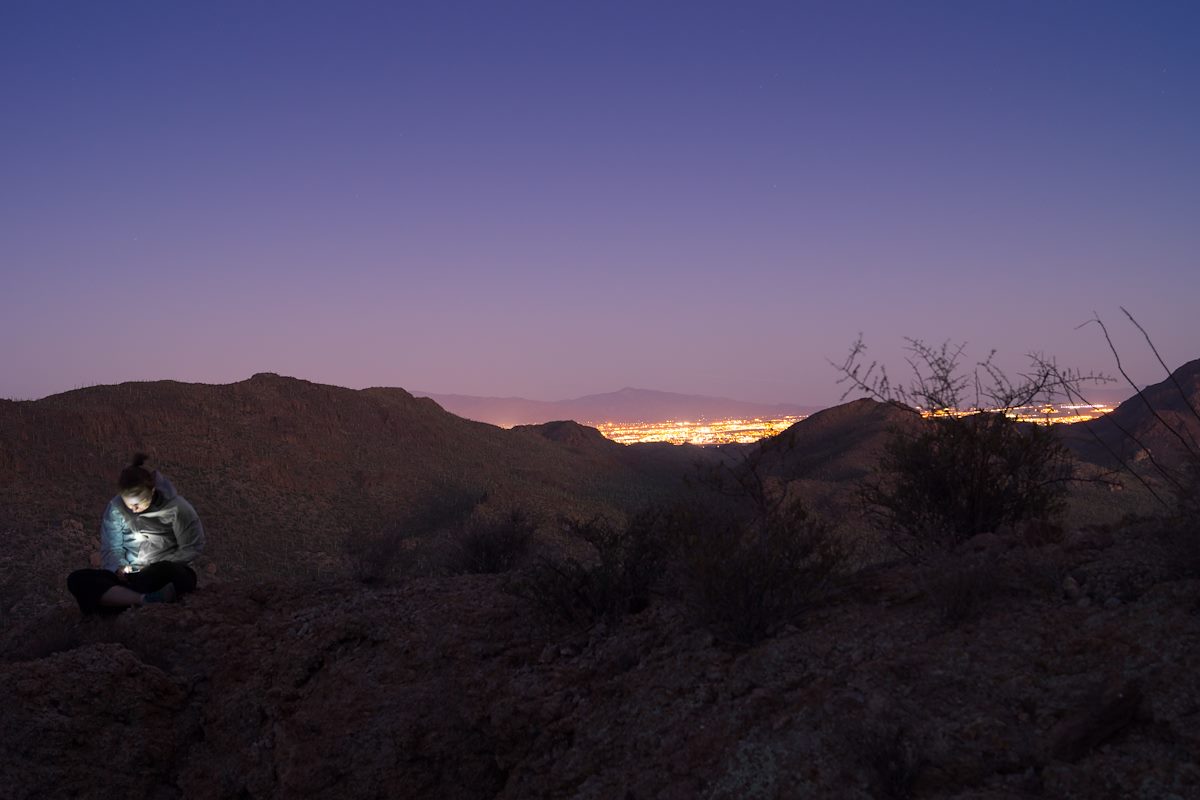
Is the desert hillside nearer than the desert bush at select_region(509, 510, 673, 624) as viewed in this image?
Yes

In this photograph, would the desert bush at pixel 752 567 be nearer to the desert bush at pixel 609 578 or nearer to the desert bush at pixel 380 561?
the desert bush at pixel 609 578

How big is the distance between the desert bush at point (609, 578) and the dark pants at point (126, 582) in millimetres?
3369

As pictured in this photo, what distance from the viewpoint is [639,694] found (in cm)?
507

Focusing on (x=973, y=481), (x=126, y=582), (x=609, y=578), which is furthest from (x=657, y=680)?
(x=126, y=582)

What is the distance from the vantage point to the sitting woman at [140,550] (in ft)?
25.2

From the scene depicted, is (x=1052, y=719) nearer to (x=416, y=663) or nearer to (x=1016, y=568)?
(x=1016, y=568)

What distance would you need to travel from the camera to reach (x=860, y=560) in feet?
26.3

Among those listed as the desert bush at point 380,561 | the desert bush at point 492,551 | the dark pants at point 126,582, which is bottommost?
the desert bush at point 380,561

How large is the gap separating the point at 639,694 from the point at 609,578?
151 cm

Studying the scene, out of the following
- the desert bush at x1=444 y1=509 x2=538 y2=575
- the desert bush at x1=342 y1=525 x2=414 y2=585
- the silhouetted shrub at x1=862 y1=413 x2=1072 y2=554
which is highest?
the silhouetted shrub at x1=862 y1=413 x2=1072 y2=554

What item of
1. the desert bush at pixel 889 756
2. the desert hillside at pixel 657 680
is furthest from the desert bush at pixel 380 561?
the desert bush at pixel 889 756

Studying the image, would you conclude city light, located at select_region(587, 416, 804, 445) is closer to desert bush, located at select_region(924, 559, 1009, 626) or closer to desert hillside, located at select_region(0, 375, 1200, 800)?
desert hillside, located at select_region(0, 375, 1200, 800)

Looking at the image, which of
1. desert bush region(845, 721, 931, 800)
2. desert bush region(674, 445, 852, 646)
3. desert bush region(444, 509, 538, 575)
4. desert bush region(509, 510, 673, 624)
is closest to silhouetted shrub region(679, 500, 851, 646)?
desert bush region(674, 445, 852, 646)

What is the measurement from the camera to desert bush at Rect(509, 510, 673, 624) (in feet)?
21.1
